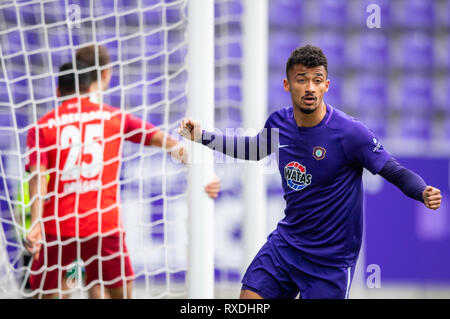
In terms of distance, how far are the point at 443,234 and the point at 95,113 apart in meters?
3.31

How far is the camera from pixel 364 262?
5.16 metres

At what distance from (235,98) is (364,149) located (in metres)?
4.47

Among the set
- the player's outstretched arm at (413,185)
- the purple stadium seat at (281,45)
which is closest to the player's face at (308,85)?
the player's outstretched arm at (413,185)

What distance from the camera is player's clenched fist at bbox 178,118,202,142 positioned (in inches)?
103

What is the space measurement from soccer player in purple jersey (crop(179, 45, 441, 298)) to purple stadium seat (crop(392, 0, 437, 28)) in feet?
19.1

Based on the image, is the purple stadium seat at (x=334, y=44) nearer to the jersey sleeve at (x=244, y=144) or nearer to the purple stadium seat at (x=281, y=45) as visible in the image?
the purple stadium seat at (x=281, y=45)

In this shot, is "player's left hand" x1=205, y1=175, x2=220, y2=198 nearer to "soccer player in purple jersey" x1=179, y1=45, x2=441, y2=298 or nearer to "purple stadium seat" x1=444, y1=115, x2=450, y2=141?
"soccer player in purple jersey" x1=179, y1=45, x2=441, y2=298

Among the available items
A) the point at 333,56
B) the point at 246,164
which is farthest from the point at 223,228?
the point at 333,56

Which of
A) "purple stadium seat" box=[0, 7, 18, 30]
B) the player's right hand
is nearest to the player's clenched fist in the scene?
the player's right hand

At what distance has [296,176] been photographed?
252 cm

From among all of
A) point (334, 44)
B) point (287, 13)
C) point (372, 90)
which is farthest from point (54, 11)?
point (372, 90)

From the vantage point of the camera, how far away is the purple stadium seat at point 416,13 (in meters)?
7.89

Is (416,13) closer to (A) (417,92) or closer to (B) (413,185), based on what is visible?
(A) (417,92)

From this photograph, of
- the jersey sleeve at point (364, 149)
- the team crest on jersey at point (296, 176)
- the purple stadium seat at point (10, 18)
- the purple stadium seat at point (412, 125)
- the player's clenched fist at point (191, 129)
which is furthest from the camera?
the purple stadium seat at point (412, 125)
